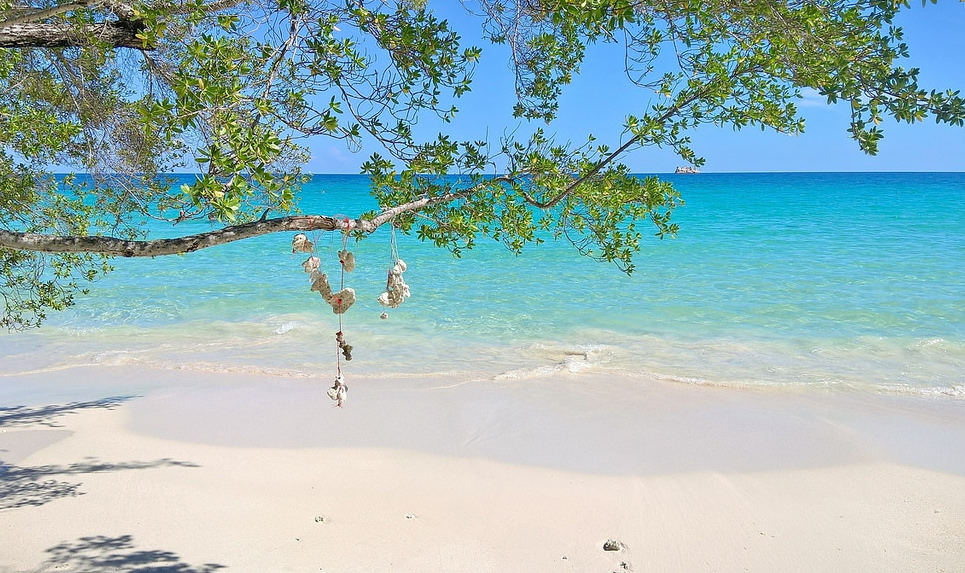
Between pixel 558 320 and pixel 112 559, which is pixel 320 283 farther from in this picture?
pixel 558 320

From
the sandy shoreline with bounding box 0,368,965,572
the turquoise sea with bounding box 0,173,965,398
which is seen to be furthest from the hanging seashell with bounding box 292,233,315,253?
the sandy shoreline with bounding box 0,368,965,572

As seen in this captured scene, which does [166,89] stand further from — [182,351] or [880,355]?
[880,355]

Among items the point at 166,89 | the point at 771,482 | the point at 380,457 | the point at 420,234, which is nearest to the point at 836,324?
the point at 771,482

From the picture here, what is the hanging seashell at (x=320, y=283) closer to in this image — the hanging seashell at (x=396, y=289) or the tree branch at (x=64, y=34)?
the hanging seashell at (x=396, y=289)

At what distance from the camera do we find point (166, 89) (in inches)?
245

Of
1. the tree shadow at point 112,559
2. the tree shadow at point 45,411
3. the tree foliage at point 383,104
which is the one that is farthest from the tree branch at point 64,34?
the tree shadow at point 45,411

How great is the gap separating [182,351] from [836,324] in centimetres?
1085

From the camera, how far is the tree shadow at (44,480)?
5988 mm

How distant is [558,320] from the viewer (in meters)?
13.9

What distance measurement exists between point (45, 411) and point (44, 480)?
7.38 ft

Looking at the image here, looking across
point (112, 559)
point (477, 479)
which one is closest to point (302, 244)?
point (112, 559)

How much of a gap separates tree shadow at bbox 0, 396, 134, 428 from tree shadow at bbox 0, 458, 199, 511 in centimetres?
120

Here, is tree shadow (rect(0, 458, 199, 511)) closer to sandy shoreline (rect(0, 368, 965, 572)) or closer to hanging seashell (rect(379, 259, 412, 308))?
sandy shoreline (rect(0, 368, 965, 572))

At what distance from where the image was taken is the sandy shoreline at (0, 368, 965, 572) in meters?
5.29
